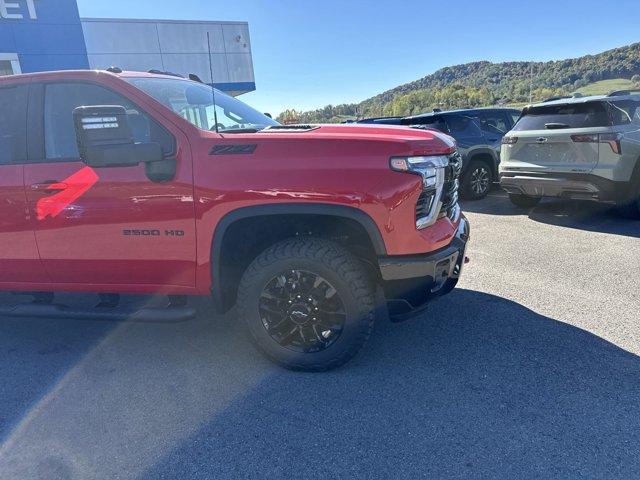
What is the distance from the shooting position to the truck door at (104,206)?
9.09ft

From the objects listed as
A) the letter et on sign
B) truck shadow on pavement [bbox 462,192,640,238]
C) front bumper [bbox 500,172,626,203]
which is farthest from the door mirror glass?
the letter et on sign

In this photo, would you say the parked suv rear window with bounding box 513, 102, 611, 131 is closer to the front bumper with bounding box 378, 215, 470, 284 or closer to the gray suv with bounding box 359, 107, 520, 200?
the gray suv with bounding box 359, 107, 520, 200

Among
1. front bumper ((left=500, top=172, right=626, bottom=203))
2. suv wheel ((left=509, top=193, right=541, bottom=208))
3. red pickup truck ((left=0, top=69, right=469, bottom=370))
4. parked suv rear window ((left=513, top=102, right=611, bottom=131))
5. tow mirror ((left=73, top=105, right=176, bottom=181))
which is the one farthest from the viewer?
suv wheel ((left=509, top=193, right=541, bottom=208))

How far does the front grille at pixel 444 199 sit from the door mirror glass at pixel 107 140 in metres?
1.63

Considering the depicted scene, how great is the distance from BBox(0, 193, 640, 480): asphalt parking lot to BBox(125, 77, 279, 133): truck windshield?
1675 millimetres

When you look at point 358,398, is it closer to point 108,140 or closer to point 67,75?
point 108,140

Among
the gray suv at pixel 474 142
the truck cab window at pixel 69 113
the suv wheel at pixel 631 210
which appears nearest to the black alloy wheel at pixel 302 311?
the truck cab window at pixel 69 113

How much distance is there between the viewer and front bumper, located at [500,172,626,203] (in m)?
5.71

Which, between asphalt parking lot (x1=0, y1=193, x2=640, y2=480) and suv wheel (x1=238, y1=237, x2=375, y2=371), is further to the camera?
suv wheel (x1=238, y1=237, x2=375, y2=371)

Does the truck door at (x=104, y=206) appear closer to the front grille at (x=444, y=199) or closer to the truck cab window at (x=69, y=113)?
the truck cab window at (x=69, y=113)

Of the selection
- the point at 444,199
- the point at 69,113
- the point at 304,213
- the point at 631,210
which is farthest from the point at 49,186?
the point at 631,210

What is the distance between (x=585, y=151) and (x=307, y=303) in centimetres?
500

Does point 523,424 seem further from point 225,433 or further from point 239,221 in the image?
point 239,221

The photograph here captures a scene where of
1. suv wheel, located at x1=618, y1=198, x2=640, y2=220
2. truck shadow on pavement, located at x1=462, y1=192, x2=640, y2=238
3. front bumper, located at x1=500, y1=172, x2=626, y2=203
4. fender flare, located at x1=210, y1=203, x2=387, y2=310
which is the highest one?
fender flare, located at x1=210, y1=203, x2=387, y2=310
